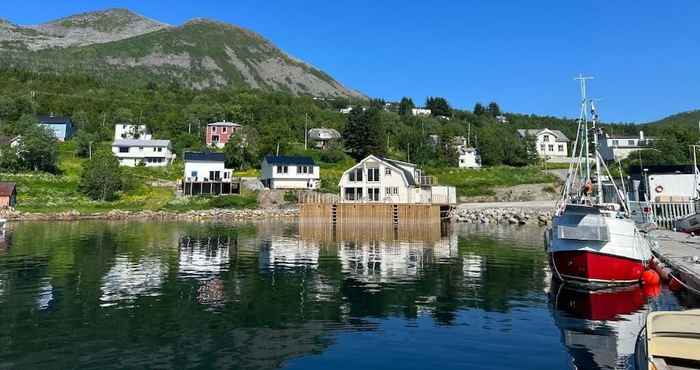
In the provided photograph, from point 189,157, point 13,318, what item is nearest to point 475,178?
point 189,157

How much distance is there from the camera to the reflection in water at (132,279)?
65.2 ft

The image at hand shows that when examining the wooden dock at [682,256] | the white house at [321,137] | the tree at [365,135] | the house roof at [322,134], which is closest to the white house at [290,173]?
the tree at [365,135]

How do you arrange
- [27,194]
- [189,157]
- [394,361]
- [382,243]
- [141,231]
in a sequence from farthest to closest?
1. [189,157]
2. [27,194]
3. [141,231]
4. [382,243]
5. [394,361]

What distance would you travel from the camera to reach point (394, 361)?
12.7 m

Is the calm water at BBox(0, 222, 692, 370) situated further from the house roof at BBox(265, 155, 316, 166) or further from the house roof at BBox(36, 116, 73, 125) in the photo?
the house roof at BBox(36, 116, 73, 125)

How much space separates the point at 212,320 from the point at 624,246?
17119mm

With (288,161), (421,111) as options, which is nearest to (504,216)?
(288,161)

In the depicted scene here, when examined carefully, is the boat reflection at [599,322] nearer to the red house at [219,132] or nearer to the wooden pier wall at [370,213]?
the wooden pier wall at [370,213]

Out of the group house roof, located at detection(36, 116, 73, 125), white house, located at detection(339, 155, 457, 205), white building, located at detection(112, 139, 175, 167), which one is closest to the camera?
white house, located at detection(339, 155, 457, 205)

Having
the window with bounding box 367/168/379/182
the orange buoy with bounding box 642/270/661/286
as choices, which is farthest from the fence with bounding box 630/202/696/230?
the window with bounding box 367/168/379/182

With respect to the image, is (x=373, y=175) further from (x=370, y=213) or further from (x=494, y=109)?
(x=494, y=109)

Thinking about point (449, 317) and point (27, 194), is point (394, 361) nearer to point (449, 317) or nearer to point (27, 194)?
point (449, 317)

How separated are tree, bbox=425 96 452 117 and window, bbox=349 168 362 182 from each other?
106637mm

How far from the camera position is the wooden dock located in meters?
20.5
